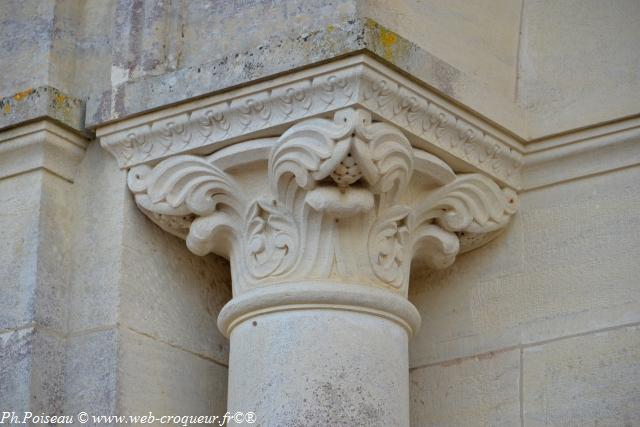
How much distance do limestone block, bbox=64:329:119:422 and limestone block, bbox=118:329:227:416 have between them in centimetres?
2

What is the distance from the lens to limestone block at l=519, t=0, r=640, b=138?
3.86 m

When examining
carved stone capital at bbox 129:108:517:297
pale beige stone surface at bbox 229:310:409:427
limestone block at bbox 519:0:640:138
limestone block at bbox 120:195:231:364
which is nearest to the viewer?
pale beige stone surface at bbox 229:310:409:427

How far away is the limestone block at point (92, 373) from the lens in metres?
3.58

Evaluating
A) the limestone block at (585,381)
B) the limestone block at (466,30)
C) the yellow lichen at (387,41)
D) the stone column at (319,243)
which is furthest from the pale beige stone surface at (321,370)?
the limestone block at (466,30)

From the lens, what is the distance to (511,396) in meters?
3.74

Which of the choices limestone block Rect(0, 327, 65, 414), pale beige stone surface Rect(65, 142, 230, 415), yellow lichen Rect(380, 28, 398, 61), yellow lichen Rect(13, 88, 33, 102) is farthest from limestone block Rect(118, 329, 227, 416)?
yellow lichen Rect(380, 28, 398, 61)

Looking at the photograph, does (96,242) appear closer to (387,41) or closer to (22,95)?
(22,95)

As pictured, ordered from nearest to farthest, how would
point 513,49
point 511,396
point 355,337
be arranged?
point 355,337 < point 511,396 < point 513,49

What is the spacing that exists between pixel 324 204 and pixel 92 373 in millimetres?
660

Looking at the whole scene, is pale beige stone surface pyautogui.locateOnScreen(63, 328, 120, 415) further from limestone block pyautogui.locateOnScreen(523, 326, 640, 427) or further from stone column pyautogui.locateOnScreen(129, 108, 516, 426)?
limestone block pyautogui.locateOnScreen(523, 326, 640, 427)

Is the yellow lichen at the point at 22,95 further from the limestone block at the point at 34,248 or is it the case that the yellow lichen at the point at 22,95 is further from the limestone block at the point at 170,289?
the limestone block at the point at 170,289

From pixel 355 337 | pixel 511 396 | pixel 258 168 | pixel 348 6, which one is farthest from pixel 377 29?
pixel 511 396

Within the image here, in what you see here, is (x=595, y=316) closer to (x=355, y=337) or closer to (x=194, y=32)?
(x=355, y=337)

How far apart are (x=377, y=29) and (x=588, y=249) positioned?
75 cm
